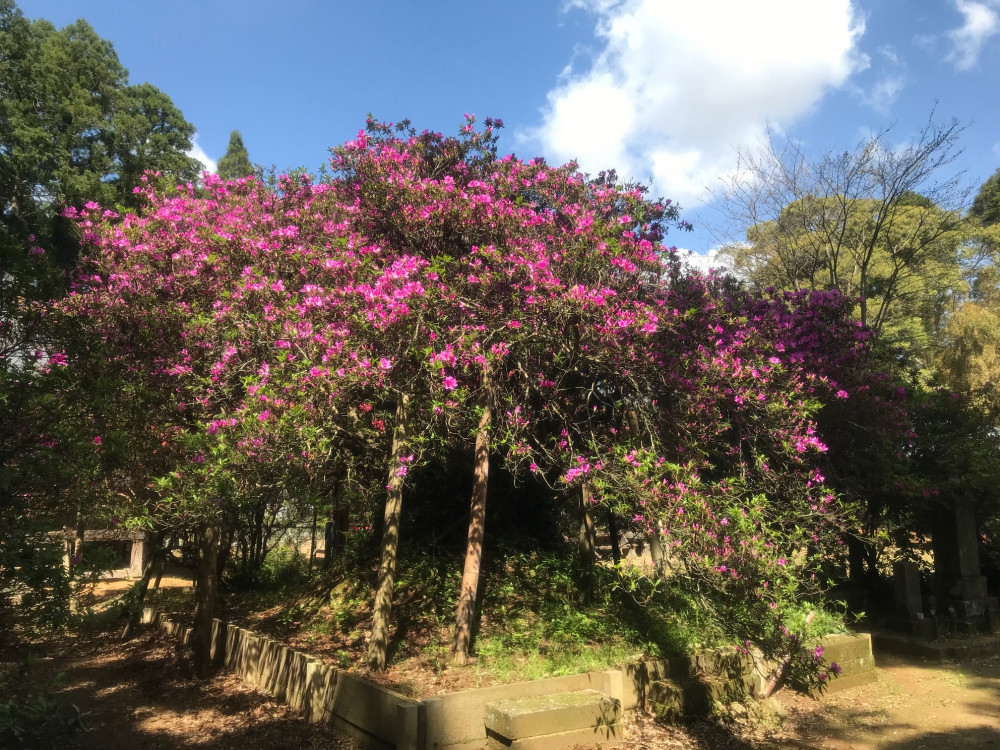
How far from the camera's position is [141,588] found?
30.1ft

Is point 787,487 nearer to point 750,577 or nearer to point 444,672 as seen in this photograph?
point 750,577

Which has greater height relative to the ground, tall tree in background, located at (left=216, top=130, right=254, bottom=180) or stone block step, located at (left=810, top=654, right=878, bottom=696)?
tall tree in background, located at (left=216, top=130, right=254, bottom=180)

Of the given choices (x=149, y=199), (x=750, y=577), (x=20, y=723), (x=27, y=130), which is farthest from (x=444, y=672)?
(x=27, y=130)

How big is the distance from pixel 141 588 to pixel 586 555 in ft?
21.4

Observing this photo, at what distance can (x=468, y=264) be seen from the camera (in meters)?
6.75

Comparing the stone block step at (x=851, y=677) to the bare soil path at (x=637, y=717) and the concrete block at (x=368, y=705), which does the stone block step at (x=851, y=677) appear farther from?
the concrete block at (x=368, y=705)

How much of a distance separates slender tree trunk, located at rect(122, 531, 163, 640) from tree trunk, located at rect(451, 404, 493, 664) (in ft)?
15.3

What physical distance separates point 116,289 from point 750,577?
298 inches

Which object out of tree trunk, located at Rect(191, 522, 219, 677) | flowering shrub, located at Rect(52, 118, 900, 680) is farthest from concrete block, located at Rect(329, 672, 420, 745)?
tree trunk, located at Rect(191, 522, 219, 677)

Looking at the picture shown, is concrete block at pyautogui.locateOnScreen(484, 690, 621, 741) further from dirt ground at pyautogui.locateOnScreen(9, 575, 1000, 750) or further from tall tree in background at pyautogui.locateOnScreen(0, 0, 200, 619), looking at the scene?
tall tree in background at pyautogui.locateOnScreen(0, 0, 200, 619)

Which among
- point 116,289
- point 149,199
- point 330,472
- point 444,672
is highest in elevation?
point 149,199

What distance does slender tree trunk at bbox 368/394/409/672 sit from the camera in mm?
6480

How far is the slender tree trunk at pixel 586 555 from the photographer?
27.4 ft

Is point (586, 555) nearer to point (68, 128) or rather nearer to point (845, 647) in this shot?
point (845, 647)
